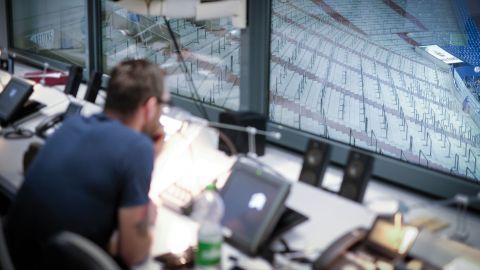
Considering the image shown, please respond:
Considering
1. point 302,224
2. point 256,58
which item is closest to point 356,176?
point 302,224

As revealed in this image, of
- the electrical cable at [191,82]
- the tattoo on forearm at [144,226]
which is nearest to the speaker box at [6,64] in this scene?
the electrical cable at [191,82]

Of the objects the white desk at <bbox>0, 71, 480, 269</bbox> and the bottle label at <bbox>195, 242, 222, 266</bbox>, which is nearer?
the bottle label at <bbox>195, 242, 222, 266</bbox>

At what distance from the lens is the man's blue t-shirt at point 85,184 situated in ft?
5.16

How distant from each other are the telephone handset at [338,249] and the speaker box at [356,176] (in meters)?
0.40

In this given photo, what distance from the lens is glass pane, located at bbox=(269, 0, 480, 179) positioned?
207cm

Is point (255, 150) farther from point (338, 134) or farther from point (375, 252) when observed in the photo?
point (375, 252)

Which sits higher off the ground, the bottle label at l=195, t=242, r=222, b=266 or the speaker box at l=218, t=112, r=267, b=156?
the speaker box at l=218, t=112, r=267, b=156

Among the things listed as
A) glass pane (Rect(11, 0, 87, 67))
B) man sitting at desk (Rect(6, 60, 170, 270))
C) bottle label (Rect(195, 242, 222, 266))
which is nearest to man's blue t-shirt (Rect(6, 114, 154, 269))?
man sitting at desk (Rect(6, 60, 170, 270))

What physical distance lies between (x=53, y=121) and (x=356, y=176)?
1.64 m

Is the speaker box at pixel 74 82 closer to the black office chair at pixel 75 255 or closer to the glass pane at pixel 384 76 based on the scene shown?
the glass pane at pixel 384 76

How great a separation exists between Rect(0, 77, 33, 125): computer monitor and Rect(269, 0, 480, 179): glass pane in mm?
1357

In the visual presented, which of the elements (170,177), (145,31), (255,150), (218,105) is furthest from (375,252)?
(145,31)

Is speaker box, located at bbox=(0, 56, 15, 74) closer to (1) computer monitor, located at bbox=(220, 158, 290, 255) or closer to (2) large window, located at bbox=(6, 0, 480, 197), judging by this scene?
(2) large window, located at bbox=(6, 0, 480, 197)

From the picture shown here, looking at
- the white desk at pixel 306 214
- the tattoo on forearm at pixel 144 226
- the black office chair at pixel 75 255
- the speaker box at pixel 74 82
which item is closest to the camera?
the black office chair at pixel 75 255
